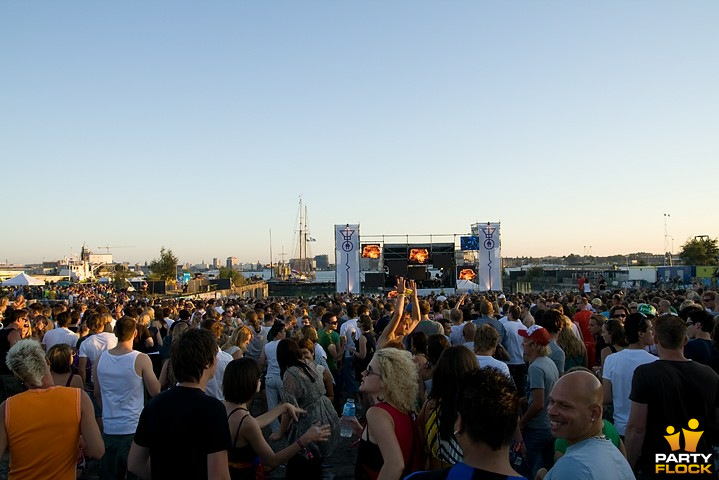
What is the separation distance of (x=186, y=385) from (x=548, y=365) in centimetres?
311

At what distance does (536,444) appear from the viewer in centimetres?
459

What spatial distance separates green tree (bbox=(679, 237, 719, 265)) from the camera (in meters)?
67.7

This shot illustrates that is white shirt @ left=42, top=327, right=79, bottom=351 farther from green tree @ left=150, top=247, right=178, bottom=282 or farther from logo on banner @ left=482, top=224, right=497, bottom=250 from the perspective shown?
green tree @ left=150, top=247, right=178, bottom=282

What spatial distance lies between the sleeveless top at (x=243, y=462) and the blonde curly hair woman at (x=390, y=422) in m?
0.64

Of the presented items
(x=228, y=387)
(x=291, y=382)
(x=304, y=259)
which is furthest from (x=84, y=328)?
(x=304, y=259)

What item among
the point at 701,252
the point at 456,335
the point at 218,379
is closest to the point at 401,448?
the point at 218,379

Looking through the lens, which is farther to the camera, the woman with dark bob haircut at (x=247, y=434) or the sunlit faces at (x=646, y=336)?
the sunlit faces at (x=646, y=336)

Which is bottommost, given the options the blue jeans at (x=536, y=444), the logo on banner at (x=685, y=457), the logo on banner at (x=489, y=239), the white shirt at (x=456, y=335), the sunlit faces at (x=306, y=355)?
the blue jeans at (x=536, y=444)

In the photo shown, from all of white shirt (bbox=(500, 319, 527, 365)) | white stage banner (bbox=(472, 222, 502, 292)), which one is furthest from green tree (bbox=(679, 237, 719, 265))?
white shirt (bbox=(500, 319, 527, 365))

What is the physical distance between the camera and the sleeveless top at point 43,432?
Result: 10.3 ft

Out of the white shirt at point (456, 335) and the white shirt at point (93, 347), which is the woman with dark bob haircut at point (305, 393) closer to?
the white shirt at point (93, 347)

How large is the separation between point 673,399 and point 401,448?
200 centimetres

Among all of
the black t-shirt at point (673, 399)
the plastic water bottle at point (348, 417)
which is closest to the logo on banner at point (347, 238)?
the black t-shirt at point (673, 399)

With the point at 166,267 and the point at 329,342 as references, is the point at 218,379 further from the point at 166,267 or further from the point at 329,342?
the point at 166,267
